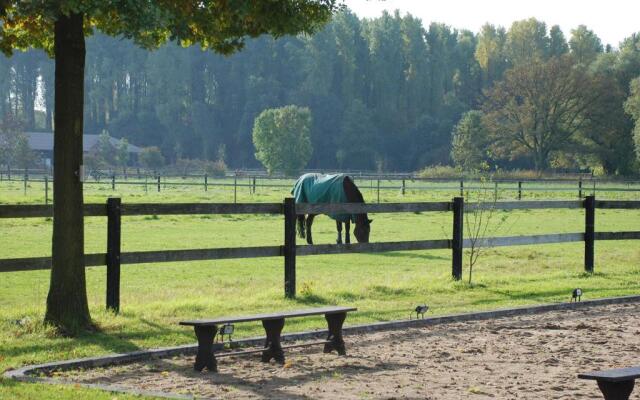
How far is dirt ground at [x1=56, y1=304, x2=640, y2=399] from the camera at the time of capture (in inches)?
302

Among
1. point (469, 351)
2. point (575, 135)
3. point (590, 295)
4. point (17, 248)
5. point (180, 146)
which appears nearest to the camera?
point (469, 351)

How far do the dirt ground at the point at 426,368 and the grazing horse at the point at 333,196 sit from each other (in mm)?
10017

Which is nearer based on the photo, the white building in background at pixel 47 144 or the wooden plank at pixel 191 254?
the wooden plank at pixel 191 254

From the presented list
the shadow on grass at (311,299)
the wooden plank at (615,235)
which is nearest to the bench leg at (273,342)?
the shadow on grass at (311,299)

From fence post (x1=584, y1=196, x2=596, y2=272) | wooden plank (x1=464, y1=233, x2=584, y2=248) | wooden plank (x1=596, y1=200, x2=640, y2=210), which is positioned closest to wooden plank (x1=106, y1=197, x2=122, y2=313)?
wooden plank (x1=464, y1=233, x2=584, y2=248)

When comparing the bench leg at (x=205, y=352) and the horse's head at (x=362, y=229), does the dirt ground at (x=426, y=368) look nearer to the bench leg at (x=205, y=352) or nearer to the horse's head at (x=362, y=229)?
the bench leg at (x=205, y=352)

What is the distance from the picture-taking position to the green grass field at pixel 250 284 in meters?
9.87

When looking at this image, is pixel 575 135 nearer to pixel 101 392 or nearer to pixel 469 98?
pixel 469 98

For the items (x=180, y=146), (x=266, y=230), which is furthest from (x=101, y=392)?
(x=180, y=146)

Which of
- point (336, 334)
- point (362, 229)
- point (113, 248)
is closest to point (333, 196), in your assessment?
point (362, 229)

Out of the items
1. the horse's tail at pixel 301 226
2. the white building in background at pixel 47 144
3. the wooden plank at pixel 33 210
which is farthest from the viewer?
the white building in background at pixel 47 144

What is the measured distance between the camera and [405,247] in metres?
14.0

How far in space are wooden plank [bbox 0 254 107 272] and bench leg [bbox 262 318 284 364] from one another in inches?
110

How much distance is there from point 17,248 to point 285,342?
13068mm
